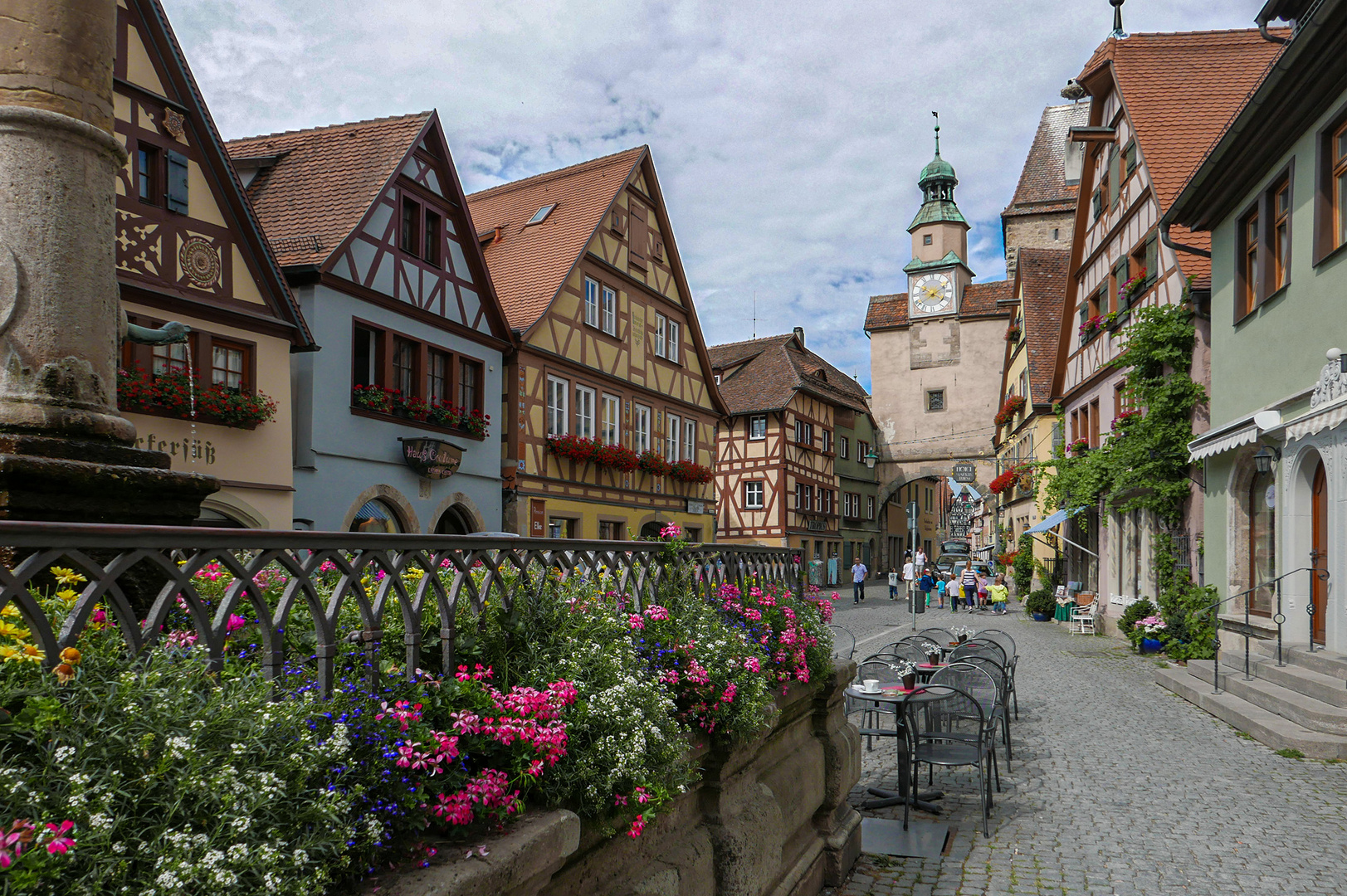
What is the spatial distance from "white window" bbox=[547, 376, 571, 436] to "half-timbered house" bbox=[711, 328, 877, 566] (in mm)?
14960

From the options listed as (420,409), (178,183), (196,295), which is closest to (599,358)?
(420,409)

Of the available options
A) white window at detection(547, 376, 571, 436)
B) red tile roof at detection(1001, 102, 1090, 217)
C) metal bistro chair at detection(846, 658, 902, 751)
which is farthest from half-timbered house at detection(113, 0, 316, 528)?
red tile roof at detection(1001, 102, 1090, 217)

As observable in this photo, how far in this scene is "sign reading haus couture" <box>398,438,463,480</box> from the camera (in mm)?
15570

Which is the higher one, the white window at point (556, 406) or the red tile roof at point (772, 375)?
the red tile roof at point (772, 375)

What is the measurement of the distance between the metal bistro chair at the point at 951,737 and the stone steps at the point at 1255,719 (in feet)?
10.4

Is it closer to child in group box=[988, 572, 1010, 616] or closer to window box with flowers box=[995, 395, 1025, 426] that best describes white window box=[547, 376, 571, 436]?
child in group box=[988, 572, 1010, 616]

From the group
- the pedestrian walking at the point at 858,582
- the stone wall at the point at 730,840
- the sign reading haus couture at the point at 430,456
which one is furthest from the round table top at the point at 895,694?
the pedestrian walking at the point at 858,582

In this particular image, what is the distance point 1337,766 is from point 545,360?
14.7 metres

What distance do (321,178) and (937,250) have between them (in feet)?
135

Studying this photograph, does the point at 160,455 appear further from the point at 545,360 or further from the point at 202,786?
the point at 545,360

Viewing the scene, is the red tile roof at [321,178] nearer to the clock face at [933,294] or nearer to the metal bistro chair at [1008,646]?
the metal bistro chair at [1008,646]

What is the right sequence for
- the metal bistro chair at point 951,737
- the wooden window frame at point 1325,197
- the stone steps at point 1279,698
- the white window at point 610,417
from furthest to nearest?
the white window at point 610,417, the wooden window frame at point 1325,197, the stone steps at point 1279,698, the metal bistro chair at point 951,737

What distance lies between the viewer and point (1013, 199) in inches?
1941

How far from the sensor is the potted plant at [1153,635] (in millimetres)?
15562
